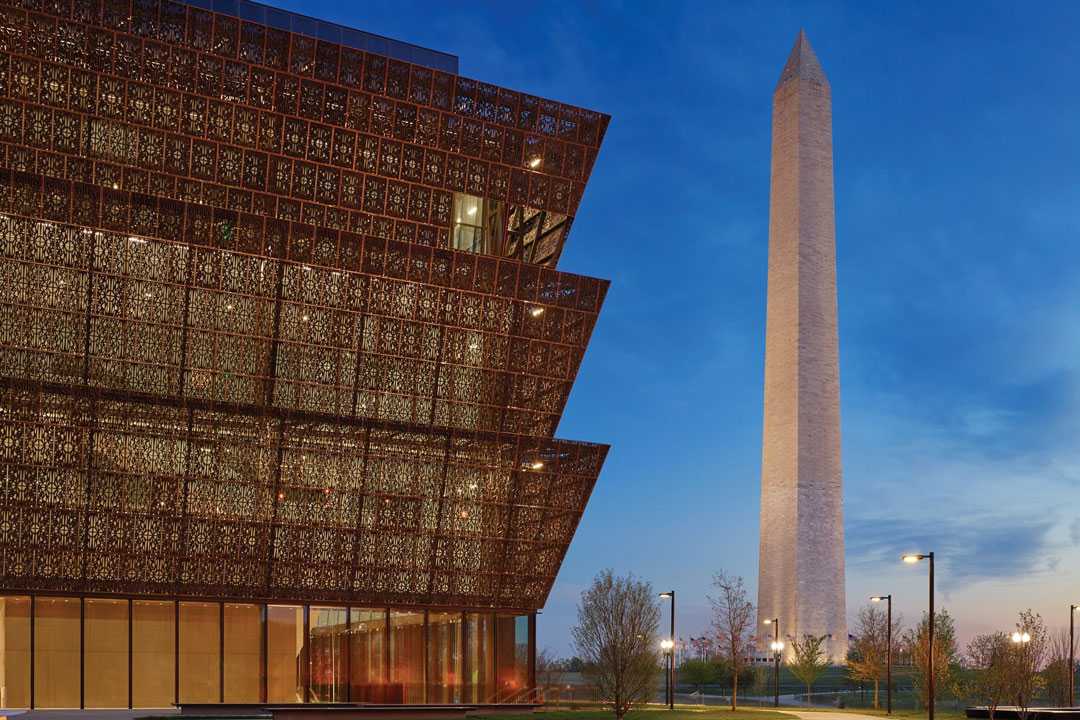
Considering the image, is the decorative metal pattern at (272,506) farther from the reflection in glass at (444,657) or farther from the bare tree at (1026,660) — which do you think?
the bare tree at (1026,660)

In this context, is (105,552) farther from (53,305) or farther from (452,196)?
(452,196)

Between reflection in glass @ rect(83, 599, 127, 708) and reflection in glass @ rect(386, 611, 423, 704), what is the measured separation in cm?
919

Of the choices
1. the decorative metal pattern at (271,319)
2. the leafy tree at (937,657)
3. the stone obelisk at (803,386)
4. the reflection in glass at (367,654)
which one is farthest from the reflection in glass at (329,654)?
the stone obelisk at (803,386)

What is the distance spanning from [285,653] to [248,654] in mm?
1262

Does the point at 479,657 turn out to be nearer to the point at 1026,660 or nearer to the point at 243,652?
the point at 243,652

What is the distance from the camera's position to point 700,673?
70.8 meters

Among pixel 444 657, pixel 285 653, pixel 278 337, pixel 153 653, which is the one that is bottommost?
pixel 444 657

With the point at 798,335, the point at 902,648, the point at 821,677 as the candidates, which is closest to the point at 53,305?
the point at 798,335

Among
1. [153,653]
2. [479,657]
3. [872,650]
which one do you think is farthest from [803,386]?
[153,653]

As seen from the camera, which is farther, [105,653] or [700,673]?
[700,673]

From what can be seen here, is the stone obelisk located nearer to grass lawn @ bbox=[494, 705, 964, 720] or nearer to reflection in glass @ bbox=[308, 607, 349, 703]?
grass lawn @ bbox=[494, 705, 964, 720]

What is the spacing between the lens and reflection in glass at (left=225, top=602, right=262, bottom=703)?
3981 cm

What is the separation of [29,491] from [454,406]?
13.8m

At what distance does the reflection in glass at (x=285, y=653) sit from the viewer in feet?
133
